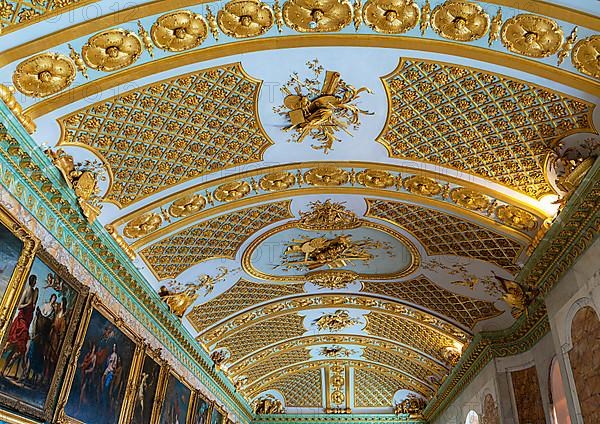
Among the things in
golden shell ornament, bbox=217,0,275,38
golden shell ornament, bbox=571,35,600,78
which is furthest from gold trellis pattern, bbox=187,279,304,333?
golden shell ornament, bbox=571,35,600,78

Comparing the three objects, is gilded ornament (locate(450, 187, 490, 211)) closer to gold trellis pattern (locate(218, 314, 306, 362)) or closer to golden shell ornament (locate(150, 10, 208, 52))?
golden shell ornament (locate(150, 10, 208, 52))

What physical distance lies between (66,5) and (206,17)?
1.88 m

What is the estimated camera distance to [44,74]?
7977 mm

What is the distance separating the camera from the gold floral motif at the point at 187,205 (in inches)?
466

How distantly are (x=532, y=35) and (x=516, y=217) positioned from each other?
4.65 meters

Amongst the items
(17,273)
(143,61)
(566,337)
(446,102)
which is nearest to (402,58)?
(446,102)

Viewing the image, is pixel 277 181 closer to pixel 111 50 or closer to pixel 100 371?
pixel 111 50

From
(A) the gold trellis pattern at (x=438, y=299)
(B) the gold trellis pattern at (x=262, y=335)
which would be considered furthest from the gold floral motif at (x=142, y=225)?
(B) the gold trellis pattern at (x=262, y=335)

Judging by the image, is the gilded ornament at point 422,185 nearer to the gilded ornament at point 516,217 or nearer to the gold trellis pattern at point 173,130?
the gilded ornament at point 516,217

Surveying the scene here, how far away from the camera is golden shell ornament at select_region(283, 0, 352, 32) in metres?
7.76

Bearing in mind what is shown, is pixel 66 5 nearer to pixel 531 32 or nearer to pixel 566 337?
pixel 531 32

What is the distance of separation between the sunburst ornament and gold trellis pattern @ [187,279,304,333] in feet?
23.8

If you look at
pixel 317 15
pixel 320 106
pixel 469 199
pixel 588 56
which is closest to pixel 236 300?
pixel 469 199

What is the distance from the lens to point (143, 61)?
330 inches
